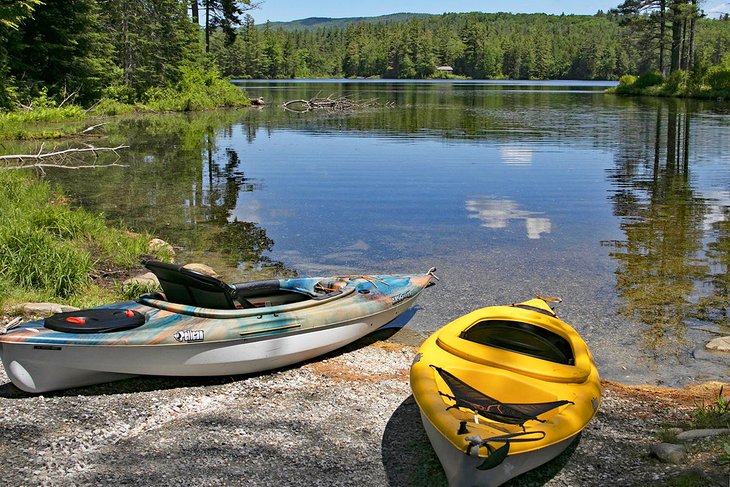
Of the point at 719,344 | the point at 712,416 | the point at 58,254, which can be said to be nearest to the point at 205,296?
the point at 58,254

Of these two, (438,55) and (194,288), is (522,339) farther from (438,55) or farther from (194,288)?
(438,55)

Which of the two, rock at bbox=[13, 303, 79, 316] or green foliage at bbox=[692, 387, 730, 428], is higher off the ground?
rock at bbox=[13, 303, 79, 316]

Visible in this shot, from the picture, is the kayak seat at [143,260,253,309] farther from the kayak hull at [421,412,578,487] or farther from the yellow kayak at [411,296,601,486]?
the kayak hull at [421,412,578,487]

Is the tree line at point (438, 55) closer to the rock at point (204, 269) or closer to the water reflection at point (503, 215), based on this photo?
the water reflection at point (503, 215)

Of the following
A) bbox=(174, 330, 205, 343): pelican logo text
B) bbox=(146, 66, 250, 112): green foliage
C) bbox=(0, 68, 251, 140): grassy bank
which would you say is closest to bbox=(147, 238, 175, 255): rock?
bbox=(174, 330, 205, 343): pelican logo text

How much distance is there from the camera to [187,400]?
6.04m

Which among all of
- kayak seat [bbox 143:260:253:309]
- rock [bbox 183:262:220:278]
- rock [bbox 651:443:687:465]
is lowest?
rock [bbox 651:443:687:465]

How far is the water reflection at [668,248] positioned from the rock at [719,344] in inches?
10.0

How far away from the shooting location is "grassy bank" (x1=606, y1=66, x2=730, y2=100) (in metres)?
51.5

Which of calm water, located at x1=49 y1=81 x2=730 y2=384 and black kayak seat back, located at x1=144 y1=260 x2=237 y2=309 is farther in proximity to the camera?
calm water, located at x1=49 y1=81 x2=730 y2=384

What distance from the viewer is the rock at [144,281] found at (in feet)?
28.9

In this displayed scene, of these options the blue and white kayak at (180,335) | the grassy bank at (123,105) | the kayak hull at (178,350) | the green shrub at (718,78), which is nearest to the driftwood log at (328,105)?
the grassy bank at (123,105)

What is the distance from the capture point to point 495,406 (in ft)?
16.1

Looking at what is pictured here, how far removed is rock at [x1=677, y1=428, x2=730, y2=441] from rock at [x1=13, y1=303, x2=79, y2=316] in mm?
6059
